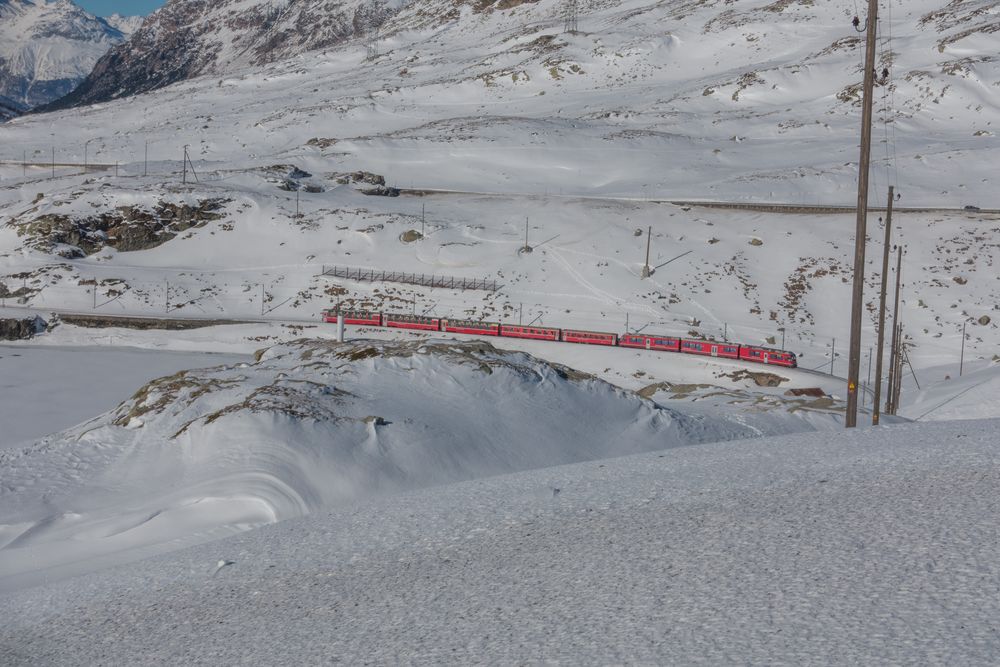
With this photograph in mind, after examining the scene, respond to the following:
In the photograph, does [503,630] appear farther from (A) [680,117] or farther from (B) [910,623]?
(A) [680,117]

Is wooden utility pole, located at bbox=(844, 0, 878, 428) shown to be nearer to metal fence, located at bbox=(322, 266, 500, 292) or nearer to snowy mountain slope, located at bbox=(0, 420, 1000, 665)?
snowy mountain slope, located at bbox=(0, 420, 1000, 665)

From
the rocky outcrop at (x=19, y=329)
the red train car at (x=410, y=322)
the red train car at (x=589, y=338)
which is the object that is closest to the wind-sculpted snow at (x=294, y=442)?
the red train car at (x=589, y=338)

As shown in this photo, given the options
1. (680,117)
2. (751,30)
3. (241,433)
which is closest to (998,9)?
(751,30)

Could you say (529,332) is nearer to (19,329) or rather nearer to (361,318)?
(361,318)

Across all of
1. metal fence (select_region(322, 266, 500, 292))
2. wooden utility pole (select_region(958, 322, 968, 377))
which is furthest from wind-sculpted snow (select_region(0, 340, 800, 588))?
metal fence (select_region(322, 266, 500, 292))

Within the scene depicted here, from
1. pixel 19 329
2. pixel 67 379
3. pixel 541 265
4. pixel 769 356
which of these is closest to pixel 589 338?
pixel 769 356

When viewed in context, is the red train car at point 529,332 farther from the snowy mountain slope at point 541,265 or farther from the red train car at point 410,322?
the snowy mountain slope at point 541,265
